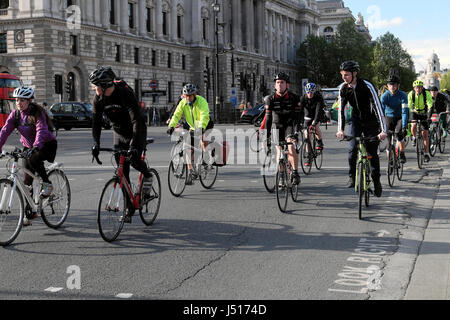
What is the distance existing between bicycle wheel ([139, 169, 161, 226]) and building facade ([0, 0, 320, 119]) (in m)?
40.6

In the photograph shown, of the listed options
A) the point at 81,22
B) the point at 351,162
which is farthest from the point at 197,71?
the point at 351,162

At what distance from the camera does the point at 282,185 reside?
8992 mm

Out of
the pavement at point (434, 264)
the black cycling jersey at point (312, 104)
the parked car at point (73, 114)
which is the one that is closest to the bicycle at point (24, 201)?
the pavement at point (434, 264)

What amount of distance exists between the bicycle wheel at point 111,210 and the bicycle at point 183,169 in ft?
10.9

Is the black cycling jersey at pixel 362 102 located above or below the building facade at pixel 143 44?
below

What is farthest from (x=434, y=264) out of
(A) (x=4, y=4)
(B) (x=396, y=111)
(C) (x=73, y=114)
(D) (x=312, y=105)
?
(A) (x=4, y=4)

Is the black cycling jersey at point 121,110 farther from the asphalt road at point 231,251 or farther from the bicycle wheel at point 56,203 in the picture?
the asphalt road at point 231,251

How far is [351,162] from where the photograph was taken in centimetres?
961

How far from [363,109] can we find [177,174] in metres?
3.32

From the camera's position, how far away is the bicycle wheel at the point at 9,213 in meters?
6.79

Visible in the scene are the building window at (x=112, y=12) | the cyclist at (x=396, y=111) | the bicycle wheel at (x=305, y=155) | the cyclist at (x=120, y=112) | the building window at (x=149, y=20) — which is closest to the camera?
the cyclist at (x=120, y=112)

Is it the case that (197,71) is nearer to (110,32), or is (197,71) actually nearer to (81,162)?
(110,32)

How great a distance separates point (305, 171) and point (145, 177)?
6.53 metres

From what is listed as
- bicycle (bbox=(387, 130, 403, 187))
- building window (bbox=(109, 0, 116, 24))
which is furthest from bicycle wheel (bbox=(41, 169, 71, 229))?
building window (bbox=(109, 0, 116, 24))
